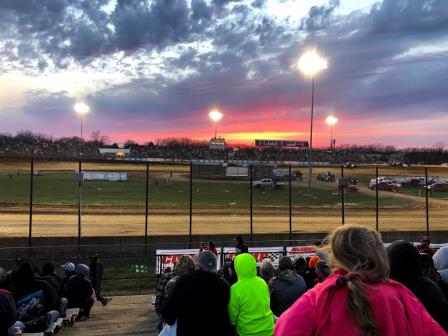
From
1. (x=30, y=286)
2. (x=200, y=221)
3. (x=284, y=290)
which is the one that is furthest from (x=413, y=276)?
(x=200, y=221)

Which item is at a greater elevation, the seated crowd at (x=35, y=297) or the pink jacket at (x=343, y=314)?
the pink jacket at (x=343, y=314)

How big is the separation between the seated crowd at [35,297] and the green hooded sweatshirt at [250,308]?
3064 mm

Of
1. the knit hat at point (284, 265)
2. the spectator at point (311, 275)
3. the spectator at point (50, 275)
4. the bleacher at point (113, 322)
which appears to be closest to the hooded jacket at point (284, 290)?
the knit hat at point (284, 265)

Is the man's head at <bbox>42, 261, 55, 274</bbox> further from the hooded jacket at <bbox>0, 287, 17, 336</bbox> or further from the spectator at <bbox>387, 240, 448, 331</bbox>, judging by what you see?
the spectator at <bbox>387, 240, 448, 331</bbox>

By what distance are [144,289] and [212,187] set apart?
40.1 metres

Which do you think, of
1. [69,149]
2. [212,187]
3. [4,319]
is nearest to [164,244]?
[4,319]

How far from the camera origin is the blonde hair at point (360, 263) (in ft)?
6.73

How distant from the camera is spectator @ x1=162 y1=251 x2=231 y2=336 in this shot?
3.93 metres

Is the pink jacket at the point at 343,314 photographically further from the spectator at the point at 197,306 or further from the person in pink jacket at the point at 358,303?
the spectator at the point at 197,306

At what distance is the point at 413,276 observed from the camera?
10.7 ft

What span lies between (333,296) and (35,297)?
20.8 ft

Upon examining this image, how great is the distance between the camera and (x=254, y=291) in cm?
468

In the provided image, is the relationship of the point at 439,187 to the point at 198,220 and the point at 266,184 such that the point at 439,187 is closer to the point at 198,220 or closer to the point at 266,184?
the point at 266,184

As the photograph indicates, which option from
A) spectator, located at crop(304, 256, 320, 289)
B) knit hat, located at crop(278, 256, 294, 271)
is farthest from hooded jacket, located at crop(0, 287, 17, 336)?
spectator, located at crop(304, 256, 320, 289)
